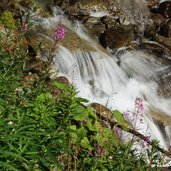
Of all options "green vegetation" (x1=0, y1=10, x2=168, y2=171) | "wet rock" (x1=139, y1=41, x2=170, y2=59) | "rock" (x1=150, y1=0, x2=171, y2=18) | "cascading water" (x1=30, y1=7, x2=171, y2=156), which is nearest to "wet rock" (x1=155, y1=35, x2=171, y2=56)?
"wet rock" (x1=139, y1=41, x2=170, y2=59)

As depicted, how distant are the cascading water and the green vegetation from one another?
236 inches

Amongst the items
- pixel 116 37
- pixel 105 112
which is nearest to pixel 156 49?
pixel 116 37

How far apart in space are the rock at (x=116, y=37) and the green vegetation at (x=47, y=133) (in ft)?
32.7

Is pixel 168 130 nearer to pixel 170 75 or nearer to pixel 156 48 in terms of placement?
pixel 170 75

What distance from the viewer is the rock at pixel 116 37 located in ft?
47.3

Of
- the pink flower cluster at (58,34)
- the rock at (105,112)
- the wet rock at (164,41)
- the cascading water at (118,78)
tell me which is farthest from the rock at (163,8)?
the pink flower cluster at (58,34)

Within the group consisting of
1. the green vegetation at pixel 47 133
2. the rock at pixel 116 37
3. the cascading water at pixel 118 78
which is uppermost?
the green vegetation at pixel 47 133

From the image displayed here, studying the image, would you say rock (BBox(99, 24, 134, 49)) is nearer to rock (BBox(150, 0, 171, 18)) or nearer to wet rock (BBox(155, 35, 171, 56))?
wet rock (BBox(155, 35, 171, 56))

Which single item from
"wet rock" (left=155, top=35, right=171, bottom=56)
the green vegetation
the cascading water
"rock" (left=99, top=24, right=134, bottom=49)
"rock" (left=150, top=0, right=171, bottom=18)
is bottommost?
the cascading water

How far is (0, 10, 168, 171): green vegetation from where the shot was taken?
3.05 meters

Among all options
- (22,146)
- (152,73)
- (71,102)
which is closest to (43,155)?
(22,146)

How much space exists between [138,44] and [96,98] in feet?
15.1

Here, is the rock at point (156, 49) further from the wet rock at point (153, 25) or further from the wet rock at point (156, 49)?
the wet rock at point (153, 25)

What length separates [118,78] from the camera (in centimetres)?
1275
